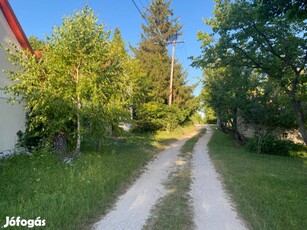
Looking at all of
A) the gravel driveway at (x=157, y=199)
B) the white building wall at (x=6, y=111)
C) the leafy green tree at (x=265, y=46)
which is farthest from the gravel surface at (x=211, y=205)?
the white building wall at (x=6, y=111)

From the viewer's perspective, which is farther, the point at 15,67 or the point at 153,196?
the point at 15,67

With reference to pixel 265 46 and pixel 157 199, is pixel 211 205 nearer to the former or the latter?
pixel 157 199

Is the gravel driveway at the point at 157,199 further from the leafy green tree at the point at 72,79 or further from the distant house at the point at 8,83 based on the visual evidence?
the distant house at the point at 8,83

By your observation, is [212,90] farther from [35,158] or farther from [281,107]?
[35,158]

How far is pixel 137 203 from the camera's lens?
5863mm

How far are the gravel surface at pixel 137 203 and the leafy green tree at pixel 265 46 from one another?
4951 millimetres

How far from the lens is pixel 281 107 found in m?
16.4

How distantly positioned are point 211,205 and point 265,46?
6.33m

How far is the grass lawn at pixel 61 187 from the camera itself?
471 cm

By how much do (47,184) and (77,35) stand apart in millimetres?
5603

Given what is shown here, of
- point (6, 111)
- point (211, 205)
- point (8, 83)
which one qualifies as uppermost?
point (8, 83)

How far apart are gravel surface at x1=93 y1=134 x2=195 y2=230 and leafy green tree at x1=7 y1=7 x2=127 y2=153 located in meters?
2.98

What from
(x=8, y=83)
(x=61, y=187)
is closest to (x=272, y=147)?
(x=61, y=187)

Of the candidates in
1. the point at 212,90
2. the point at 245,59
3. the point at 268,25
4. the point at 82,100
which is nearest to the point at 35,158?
the point at 82,100
